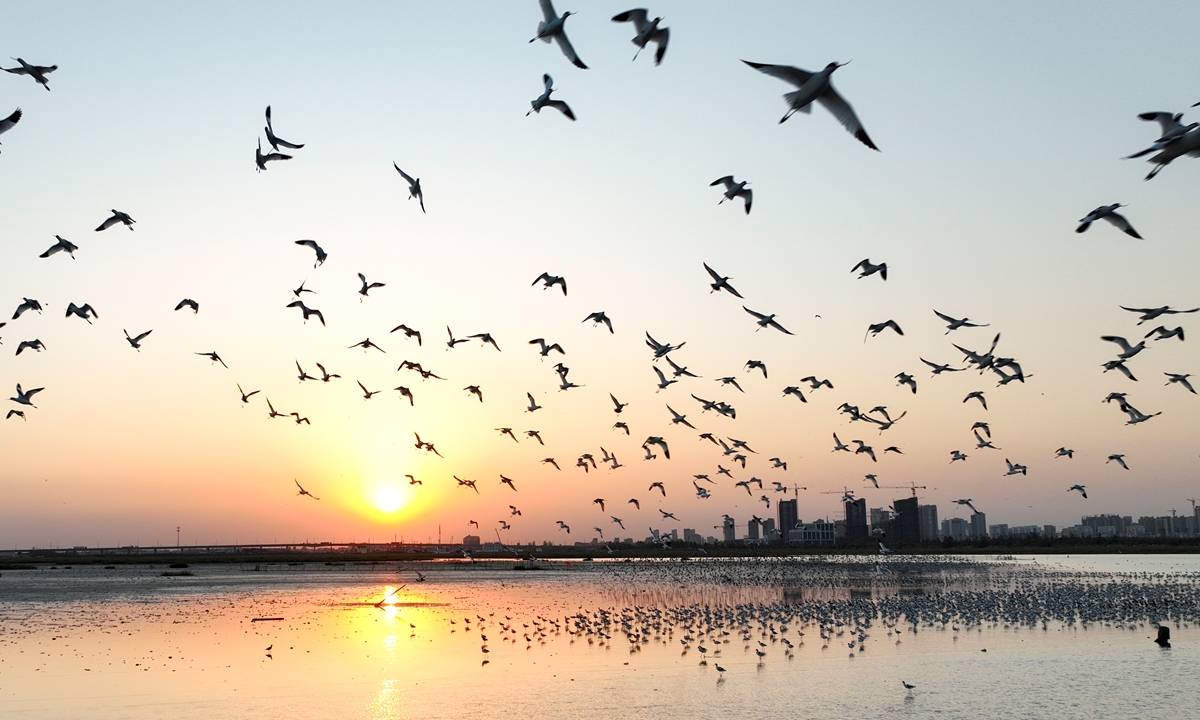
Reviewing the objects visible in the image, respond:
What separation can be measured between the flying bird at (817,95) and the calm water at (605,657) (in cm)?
1389

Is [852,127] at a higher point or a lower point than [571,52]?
lower

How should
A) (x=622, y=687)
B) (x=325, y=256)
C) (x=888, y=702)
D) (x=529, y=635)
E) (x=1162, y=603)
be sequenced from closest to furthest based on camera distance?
(x=888, y=702), (x=622, y=687), (x=325, y=256), (x=529, y=635), (x=1162, y=603)

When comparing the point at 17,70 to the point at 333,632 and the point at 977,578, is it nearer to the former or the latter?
the point at 333,632

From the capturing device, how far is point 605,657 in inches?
1168

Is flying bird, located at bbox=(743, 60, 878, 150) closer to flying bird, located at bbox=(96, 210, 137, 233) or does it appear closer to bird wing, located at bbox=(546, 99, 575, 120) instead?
bird wing, located at bbox=(546, 99, 575, 120)

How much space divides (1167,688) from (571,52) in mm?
22208

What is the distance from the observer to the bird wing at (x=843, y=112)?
44.6 ft

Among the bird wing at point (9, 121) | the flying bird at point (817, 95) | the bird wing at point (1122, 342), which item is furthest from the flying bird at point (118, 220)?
the bird wing at point (1122, 342)

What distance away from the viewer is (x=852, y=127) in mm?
13758

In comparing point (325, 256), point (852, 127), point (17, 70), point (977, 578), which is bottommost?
point (977, 578)

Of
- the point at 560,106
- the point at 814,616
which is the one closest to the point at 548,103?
the point at 560,106

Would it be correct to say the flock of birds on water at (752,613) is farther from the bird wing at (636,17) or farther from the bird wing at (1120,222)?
the bird wing at (636,17)

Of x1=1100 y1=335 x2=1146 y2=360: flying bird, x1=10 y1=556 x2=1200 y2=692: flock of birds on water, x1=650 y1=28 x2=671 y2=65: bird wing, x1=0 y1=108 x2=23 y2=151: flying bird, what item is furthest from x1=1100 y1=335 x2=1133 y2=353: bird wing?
x1=0 y1=108 x2=23 y2=151: flying bird

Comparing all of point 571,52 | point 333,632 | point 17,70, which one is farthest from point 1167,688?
point 17,70
